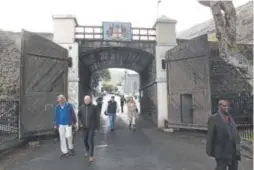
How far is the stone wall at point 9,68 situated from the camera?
16.0m

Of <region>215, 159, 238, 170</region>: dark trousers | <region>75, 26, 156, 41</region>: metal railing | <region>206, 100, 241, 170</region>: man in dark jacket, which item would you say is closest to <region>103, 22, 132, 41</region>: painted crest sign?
<region>75, 26, 156, 41</region>: metal railing

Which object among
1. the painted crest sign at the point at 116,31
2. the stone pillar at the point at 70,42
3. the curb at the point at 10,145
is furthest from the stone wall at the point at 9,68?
the curb at the point at 10,145

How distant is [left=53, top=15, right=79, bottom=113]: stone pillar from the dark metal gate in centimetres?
147

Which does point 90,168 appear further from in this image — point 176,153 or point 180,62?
point 180,62

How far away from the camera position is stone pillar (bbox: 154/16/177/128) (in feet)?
49.0

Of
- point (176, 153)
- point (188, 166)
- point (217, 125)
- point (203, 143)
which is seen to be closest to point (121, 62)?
point (203, 143)

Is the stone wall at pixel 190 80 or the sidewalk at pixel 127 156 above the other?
the stone wall at pixel 190 80

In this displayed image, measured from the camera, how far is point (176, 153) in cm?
888

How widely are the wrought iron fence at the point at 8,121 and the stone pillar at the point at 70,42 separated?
3302 millimetres

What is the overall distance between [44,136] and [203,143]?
6288 mm

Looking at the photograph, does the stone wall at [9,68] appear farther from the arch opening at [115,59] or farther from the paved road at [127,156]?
the paved road at [127,156]

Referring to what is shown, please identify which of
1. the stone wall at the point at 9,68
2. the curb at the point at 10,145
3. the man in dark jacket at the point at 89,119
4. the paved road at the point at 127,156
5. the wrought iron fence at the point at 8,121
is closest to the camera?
the paved road at the point at 127,156

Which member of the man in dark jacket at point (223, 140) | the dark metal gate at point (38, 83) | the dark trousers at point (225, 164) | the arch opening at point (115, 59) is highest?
the arch opening at point (115, 59)

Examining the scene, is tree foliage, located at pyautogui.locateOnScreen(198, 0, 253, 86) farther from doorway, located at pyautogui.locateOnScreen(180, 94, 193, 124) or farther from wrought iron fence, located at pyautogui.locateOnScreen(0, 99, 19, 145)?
wrought iron fence, located at pyautogui.locateOnScreen(0, 99, 19, 145)
